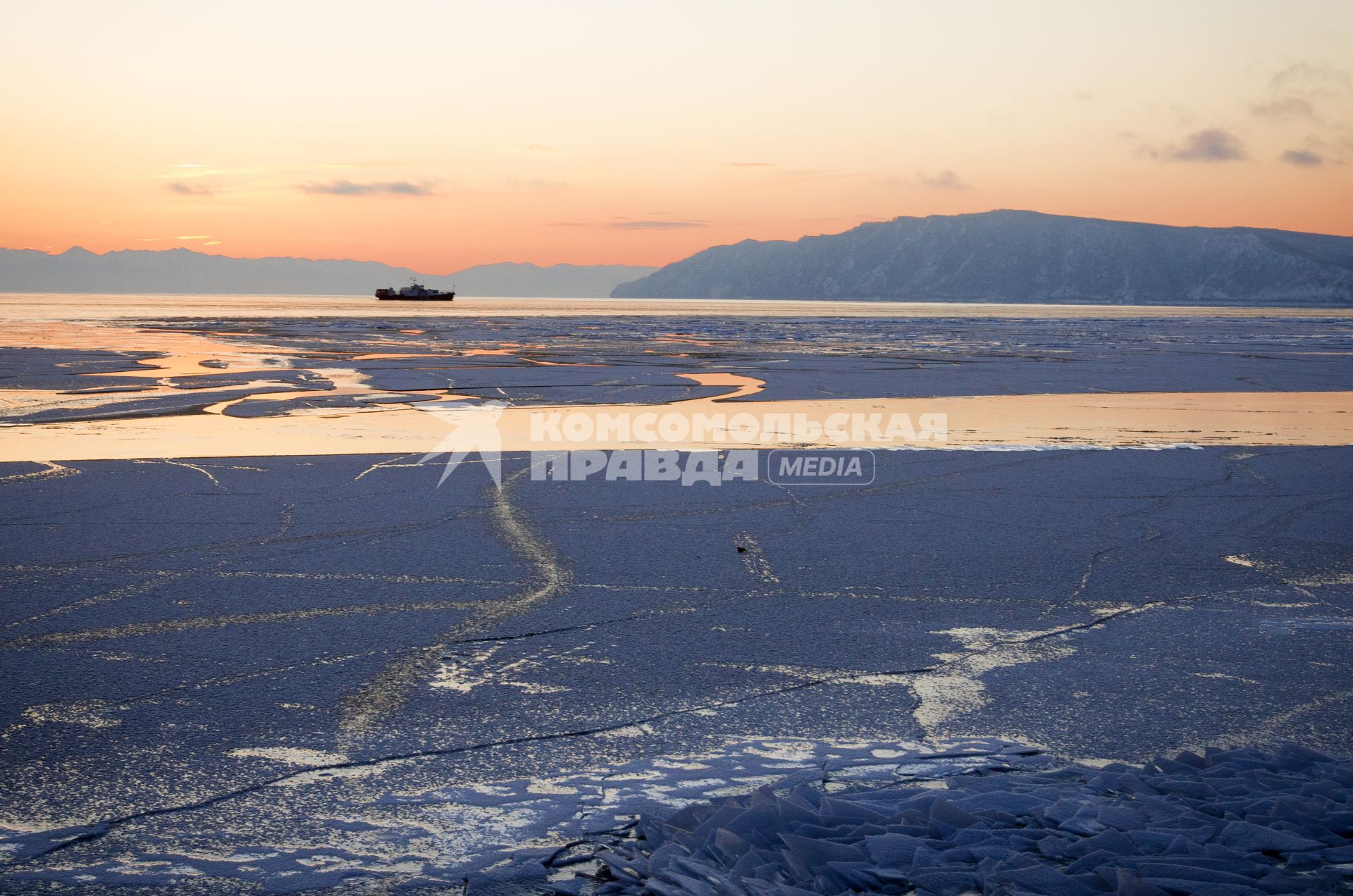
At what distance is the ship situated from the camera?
140375mm

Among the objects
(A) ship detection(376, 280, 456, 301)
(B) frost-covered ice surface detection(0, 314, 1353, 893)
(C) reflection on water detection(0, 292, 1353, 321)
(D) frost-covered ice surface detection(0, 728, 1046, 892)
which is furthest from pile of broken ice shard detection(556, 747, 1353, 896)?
(A) ship detection(376, 280, 456, 301)

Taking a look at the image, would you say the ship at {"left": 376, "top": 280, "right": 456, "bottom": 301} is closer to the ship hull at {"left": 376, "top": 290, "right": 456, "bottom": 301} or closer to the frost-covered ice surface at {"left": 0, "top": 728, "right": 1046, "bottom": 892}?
the ship hull at {"left": 376, "top": 290, "right": 456, "bottom": 301}

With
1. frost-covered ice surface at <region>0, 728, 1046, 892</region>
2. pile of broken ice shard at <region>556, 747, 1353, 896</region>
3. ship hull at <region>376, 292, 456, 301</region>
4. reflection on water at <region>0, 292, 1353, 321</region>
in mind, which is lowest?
frost-covered ice surface at <region>0, 728, 1046, 892</region>

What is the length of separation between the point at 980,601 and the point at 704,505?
2955mm

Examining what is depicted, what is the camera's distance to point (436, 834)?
10.9ft

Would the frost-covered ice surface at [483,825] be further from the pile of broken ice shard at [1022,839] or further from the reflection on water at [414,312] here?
the reflection on water at [414,312]

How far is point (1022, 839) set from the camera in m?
3.13

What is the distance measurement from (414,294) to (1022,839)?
143 metres

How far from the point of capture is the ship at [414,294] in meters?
140

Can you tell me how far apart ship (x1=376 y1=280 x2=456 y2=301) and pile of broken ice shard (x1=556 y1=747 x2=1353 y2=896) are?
140 metres

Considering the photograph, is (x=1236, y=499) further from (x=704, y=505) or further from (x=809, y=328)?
(x=809, y=328)

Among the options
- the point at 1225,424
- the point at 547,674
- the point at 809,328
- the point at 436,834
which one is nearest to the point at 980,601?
the point at 547,674

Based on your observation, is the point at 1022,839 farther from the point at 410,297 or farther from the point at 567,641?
the point at 410,297

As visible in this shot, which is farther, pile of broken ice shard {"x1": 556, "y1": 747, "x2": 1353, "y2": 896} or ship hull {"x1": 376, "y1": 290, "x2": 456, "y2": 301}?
ship hull {"x1": 376, "y1": 290, "x2": 456, "y2": 301}
